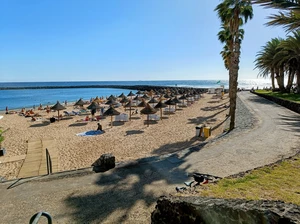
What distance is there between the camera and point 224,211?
8.83 ft

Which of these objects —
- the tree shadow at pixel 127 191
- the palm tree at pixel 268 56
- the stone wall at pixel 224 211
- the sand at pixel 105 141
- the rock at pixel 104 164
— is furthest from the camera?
the palm tree at pixel 268 56

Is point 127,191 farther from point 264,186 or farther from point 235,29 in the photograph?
point 235,29

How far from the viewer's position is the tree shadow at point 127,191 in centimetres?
497

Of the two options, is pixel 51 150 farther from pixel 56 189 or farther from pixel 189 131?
pixel 189 131

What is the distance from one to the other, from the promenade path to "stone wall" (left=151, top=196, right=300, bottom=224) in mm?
1364

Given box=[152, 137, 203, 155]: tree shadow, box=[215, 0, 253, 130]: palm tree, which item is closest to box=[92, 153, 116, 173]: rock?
box=[152, 137, 203, 155]: tree shadow

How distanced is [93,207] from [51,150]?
9053 mm

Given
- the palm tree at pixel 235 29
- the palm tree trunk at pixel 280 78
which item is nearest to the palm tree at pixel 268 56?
the palm tree trunk at pixel 280 78

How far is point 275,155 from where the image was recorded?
8.39m

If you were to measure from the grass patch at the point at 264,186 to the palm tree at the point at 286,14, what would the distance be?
481 cm

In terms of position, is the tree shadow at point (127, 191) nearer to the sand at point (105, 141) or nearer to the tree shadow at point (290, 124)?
the sand at point (105, 141)

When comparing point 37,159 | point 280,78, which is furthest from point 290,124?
point 280,78

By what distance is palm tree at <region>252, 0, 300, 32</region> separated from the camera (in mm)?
6410

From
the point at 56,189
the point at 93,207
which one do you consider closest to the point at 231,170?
the point at 93,207
